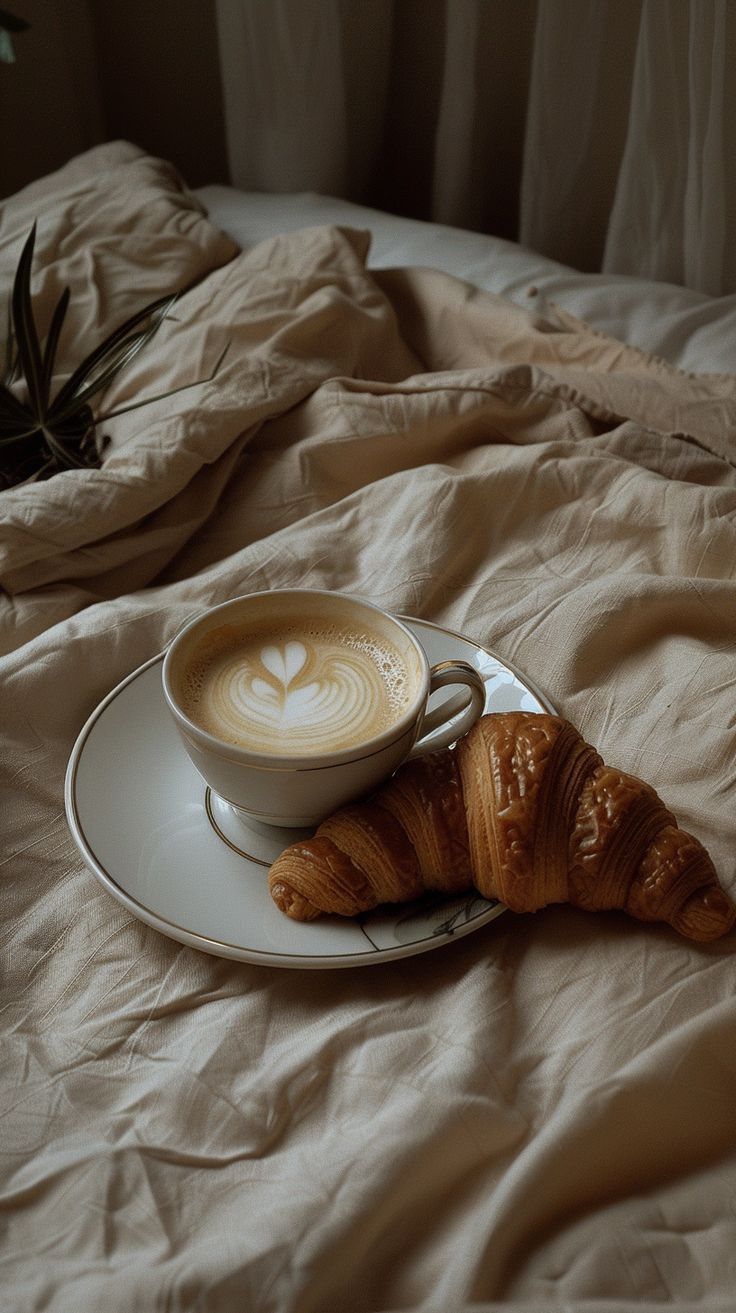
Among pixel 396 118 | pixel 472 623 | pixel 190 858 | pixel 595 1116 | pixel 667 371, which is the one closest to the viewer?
pixel 595 1116

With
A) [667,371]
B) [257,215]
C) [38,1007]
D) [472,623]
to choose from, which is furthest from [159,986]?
[257,215]

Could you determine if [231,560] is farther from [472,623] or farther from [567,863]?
[567,863]

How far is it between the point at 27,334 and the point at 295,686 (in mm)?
655

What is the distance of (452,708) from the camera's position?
729mm

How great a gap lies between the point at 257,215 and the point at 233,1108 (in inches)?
51.2

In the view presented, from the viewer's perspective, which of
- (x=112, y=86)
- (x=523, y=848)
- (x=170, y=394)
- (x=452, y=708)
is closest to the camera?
(x=523, y=848)

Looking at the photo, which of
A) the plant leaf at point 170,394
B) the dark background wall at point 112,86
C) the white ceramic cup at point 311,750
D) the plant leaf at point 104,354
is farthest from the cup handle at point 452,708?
the dark background wall at point 112,86

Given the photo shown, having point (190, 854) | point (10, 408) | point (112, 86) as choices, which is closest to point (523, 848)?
point (190, 854)

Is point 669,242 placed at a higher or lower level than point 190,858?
higher

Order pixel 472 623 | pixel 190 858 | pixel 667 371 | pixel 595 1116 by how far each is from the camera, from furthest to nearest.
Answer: pixel 667 371, pixel 472 623, pixel 190 858, pixel 595 1116

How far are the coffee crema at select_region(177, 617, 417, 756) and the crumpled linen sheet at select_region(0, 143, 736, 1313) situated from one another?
13 cm

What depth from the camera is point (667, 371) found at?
117 cm

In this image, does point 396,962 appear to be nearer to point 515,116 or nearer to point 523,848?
point 523,848

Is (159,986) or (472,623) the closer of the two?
(159,986)
